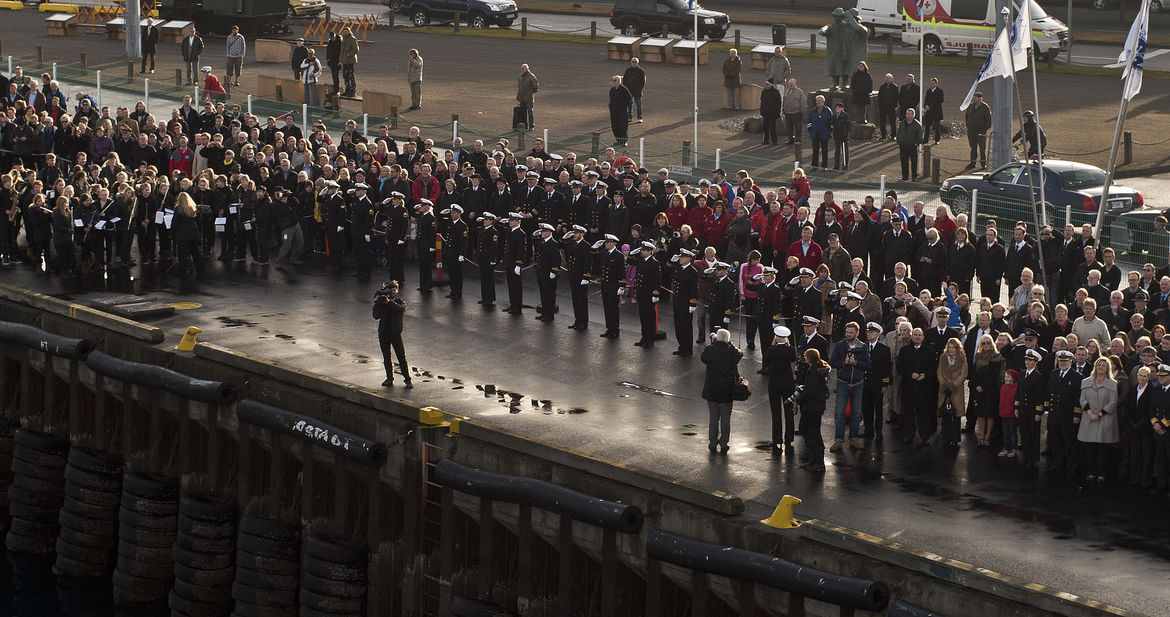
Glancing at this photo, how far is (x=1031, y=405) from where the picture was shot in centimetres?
2102

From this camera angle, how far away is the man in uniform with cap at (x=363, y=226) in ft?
102

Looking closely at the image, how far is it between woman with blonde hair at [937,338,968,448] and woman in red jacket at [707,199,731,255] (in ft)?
25.0

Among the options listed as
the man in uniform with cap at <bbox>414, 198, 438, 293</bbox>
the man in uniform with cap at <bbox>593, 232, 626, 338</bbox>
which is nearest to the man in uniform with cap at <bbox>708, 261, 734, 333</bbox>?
the man in uniform with cap at <bbox>593, 232, 626, 338</bbox>

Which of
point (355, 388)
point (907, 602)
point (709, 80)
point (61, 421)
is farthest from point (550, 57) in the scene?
point (907, 602)

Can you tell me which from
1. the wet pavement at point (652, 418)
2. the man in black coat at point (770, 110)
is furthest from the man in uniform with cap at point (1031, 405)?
the man in black coat at point (770, 110)

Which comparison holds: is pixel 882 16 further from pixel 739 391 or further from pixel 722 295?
pixel 739 391

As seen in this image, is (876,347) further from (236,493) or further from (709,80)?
(709,80)

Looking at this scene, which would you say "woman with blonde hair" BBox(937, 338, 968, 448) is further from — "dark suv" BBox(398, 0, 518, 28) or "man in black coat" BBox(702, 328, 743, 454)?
"dark suv" BBox(398, 0, 518, 28)

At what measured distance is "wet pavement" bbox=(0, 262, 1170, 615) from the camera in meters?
18.2

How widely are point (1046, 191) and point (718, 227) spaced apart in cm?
765

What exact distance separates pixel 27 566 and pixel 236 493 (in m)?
4.45

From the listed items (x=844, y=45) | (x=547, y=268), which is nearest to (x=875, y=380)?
(x=547, y=268)

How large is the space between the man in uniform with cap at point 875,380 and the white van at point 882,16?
37.0 m

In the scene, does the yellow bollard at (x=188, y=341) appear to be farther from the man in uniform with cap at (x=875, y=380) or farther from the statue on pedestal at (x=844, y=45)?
the statue on pedestal at (x=844, y=45)
